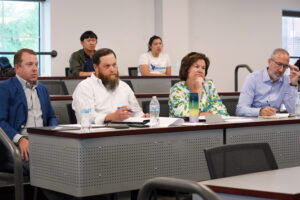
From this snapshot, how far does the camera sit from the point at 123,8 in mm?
9445

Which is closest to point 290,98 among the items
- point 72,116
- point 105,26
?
point 72,116

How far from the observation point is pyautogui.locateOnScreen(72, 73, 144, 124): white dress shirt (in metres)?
3.95

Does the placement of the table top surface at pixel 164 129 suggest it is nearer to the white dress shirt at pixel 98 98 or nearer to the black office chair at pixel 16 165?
the black office chair at pixel 16 165

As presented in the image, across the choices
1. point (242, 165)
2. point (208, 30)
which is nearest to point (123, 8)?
point (208, 30)

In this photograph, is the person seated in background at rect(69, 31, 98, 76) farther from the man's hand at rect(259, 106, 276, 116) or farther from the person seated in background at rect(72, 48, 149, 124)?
the man's hand at rect(259, 106, 276, 116)

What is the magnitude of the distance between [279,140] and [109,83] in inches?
52.1

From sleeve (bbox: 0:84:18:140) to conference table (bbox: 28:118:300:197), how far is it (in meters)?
0.38

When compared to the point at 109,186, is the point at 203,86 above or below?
above

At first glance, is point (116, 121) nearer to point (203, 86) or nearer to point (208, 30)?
point (203, 86)

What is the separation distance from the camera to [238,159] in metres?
2.11

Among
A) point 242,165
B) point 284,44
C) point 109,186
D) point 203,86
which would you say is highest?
point 284,44

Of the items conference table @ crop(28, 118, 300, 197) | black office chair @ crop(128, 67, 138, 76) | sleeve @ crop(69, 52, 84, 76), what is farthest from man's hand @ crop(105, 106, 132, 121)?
black office chair @ crop(128, 67, 138, 76)

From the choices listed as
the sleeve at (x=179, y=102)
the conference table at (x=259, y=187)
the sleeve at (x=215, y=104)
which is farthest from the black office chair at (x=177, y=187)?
the sleeve at (x=215, y=104)

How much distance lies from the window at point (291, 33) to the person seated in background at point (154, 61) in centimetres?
440
